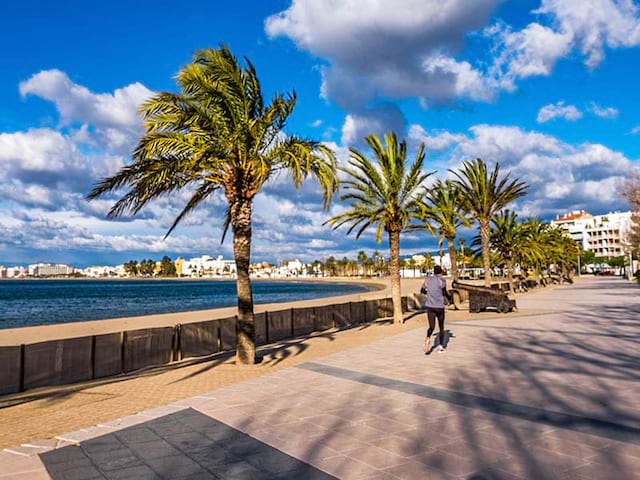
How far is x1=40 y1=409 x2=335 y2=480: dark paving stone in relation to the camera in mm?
4155

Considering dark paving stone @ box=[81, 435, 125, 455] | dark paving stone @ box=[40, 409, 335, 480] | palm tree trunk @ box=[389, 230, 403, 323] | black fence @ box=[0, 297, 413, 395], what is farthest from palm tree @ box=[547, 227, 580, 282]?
dark paving stone @ box=[81, 435, 125, 455]

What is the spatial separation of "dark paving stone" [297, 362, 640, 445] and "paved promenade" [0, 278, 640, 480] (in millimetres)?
18

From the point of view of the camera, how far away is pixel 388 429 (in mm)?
5285

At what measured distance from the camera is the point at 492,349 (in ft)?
35.4

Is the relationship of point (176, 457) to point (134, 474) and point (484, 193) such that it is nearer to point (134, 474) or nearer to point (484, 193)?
point (134, 474)

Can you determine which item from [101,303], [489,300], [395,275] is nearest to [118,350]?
[395,275]

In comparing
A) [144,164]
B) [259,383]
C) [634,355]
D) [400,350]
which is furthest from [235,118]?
[634,355]

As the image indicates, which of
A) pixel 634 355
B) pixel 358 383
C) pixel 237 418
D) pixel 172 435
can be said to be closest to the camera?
pixel 172 435

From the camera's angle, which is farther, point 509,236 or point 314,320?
point 509,236

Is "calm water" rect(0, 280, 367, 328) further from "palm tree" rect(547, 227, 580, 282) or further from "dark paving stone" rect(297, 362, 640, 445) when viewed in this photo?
"dark paving stone" rect(297, 362, 640, 445)

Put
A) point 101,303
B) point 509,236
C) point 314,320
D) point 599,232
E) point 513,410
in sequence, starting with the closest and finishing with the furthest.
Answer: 1. point 513,410
2. point 314,320
3. point 509,236
4. point 101,303
5. point 599,232

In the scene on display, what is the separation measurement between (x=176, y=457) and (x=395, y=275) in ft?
45.2

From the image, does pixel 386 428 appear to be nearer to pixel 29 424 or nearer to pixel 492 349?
pixel 29 424

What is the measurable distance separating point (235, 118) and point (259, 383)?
5742mm
